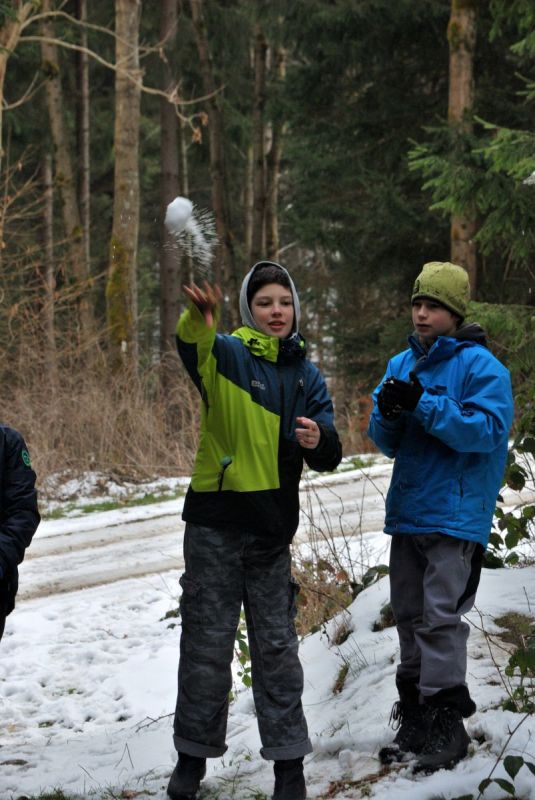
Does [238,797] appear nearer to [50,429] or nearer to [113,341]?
[50,429]

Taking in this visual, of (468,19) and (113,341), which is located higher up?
(468,19)

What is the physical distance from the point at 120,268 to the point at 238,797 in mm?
12806

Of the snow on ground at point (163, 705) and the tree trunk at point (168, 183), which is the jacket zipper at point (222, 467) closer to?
the snow on ground at point (163, 705)

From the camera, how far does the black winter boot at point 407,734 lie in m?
3.77

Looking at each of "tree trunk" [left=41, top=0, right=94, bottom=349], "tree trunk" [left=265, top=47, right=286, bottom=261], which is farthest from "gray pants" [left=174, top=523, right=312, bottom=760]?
"tree trunk" [left=265, top=47, right=286, bottom=261]

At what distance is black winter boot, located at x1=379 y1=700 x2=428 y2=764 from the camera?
12.4 ft

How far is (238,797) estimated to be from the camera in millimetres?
3809

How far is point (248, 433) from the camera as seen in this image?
372cm

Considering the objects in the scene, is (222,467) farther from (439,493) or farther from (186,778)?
(186,778)

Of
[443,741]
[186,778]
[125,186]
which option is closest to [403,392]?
[443,741]

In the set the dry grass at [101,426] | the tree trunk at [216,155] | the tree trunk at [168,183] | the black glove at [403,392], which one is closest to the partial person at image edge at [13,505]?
the black glove at [403,392]

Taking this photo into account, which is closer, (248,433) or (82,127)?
(248,433)

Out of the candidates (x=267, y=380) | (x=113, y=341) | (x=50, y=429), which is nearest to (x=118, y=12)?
(x=113, y=341)

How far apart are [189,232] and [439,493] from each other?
133 cm
